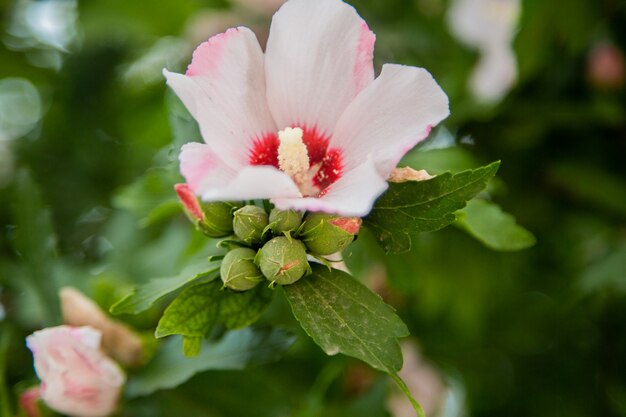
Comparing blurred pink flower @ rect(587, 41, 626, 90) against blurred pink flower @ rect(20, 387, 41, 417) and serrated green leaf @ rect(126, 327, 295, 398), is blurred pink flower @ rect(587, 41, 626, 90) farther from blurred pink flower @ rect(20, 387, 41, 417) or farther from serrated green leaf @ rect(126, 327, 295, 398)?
blurred pink flower @ rect(20, 387, 41, 417)

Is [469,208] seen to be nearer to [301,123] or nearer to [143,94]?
[301,123]

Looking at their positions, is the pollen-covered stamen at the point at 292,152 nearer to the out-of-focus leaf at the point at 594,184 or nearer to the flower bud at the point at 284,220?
the flower bud at the point at 284,220

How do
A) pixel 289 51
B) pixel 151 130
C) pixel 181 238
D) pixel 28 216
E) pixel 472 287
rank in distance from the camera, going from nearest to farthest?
1. pixel 289 51
2. pixel 28 216
3. pixel 181 238
4. pixel 472 287
5. pixel 151 130

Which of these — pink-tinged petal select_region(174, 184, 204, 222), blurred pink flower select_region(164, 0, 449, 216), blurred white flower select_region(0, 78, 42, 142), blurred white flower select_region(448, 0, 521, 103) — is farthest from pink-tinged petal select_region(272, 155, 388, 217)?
blurred white flower select_region(0, 78, 42, 142)

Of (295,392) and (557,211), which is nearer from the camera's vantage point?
(295,392)

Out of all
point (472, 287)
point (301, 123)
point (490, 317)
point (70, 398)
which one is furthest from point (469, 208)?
point (490, 317)

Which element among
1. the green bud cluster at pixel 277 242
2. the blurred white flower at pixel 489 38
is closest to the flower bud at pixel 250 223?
the green bud cluster at pixel 277 242

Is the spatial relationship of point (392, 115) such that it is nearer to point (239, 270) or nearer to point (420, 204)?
point (420, 204)
